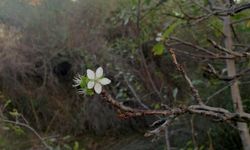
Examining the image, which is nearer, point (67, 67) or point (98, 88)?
point (98, 88)

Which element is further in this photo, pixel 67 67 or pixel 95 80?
pixel 67 67

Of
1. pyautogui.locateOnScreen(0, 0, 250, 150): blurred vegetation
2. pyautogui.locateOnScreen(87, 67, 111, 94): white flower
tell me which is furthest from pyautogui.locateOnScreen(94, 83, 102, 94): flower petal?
pyautogui.locateOnScreen(0, 0, 250, 150): blurred vegetation

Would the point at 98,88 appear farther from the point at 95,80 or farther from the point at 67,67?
the point at 67,67

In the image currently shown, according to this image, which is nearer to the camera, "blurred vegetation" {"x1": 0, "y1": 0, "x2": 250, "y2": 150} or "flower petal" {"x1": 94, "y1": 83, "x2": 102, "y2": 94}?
"flower petal" {"x1": 94, "y1": 83, "x2": 102, "y2": 94}

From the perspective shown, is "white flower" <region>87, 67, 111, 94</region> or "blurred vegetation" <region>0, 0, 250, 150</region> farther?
"blurred vegetation" <region>0, 0, 250, 150</region>

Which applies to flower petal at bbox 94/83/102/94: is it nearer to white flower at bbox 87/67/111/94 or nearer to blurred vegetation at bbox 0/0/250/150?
white flower at bbox 87/67/111/94

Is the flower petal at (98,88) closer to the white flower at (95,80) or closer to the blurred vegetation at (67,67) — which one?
the white flower at (95,80)

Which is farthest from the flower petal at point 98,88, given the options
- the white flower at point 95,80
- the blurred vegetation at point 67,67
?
the blurred vegetation at point 67,67

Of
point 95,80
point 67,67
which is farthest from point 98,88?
point 67,67

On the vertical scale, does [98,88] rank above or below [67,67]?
below

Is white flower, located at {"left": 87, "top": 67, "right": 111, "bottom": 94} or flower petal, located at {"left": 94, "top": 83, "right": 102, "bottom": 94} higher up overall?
white flower, located at {"left": 87, "top": 67, "right": 111, "bottom": 94}

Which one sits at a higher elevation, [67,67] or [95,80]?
[67,67]
